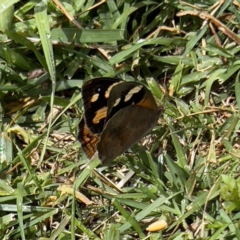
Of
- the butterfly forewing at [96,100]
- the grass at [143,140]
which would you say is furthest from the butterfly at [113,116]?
the grass at [143,140]

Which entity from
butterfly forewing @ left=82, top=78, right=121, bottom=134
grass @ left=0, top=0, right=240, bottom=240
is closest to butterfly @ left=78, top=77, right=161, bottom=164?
butterfly forewing @ left=82, top=78, right=121, bottom=134

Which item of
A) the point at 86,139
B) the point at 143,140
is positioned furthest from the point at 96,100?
the point at 143,140

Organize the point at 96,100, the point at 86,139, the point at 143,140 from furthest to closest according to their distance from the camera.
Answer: the point at 143,140
the point at 86,139
the point at 96,100

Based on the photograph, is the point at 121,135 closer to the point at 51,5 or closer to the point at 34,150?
the point at 34,150

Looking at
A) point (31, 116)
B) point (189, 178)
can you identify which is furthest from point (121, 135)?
point (31, 116)

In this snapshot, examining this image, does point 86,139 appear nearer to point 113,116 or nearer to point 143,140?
point 113,116
